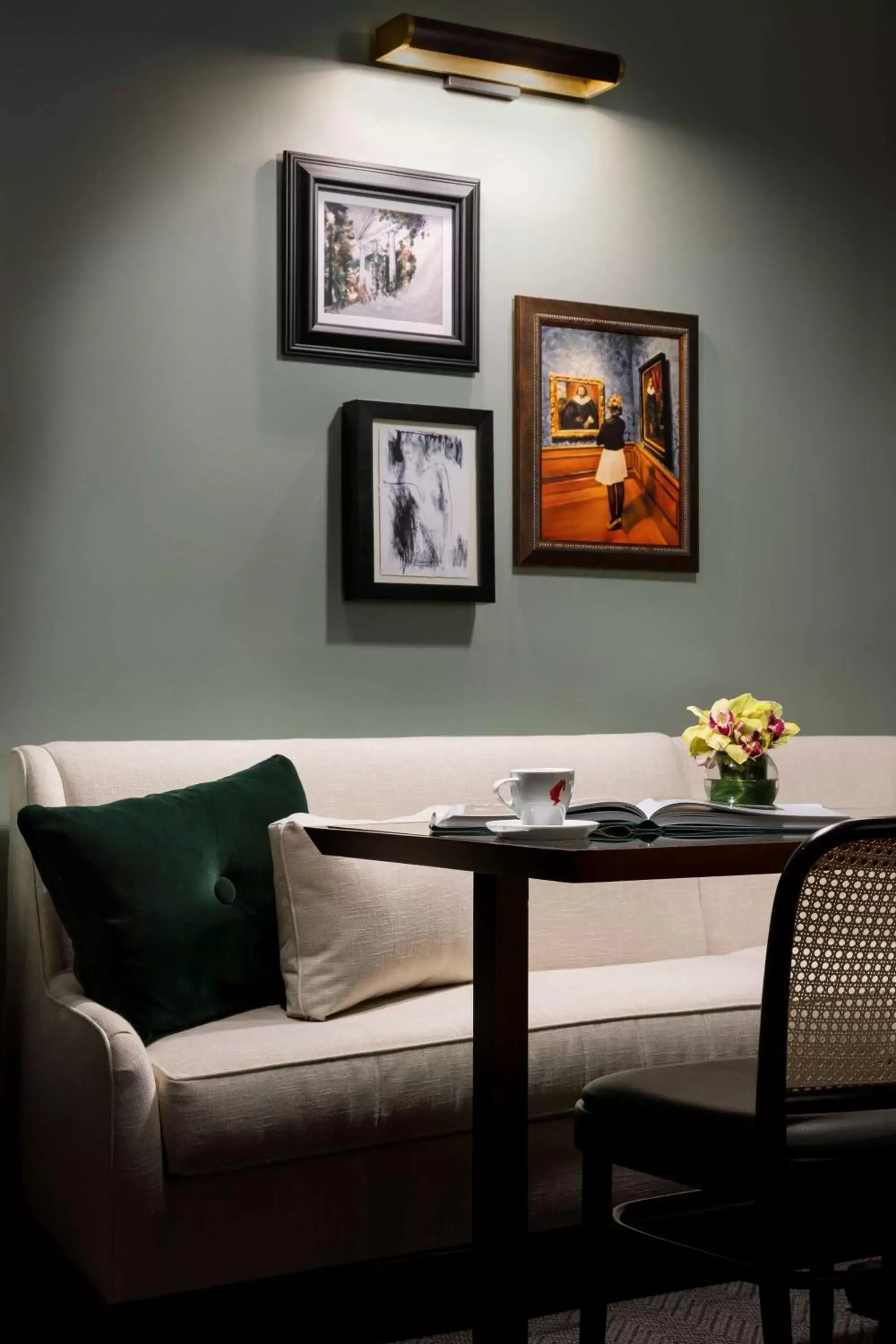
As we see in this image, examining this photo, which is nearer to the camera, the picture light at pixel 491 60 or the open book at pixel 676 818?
the open book at pixel 676 818

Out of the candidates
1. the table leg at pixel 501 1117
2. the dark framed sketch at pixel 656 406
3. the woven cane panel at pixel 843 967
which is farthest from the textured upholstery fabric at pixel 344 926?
the dark framed sketch at pixel 656 406

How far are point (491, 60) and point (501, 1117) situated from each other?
88.7 inches

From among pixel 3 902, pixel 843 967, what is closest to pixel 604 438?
pixel 3 902

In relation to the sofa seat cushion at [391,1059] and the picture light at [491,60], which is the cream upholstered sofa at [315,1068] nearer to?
the sofa seat cushion at [391,1059]

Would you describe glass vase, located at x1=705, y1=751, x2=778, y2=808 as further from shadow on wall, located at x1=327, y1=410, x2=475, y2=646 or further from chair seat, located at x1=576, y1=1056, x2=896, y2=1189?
shadow on wall, located at x1=327, y1=410, x2=475, y2=646

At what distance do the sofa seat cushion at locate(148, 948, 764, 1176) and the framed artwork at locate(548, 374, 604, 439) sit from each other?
4.21 ft

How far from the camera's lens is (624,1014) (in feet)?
8.11

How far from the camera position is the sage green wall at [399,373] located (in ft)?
9.64

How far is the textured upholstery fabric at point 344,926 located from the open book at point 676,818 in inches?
15.5

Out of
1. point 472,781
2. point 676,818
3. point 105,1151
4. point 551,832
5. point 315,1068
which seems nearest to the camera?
point 551,832

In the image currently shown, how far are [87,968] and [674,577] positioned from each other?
5.75 ft

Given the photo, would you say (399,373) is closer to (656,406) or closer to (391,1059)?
(656,406)

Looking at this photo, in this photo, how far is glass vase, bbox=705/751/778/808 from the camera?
2.32m

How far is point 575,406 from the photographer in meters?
3.42
